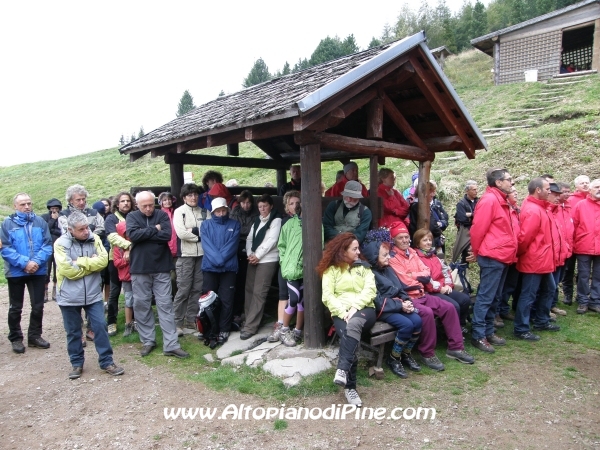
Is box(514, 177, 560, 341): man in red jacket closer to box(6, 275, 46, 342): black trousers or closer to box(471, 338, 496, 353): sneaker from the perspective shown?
box(471, 338, 496, 353): sneaker

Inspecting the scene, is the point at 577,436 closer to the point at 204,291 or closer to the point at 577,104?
the point at 204,291

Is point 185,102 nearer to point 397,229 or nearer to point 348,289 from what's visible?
point 397,229

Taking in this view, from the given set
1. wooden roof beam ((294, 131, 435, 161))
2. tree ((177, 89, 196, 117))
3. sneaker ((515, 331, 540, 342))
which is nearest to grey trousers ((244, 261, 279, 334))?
wooden roof beam ((294, 131, 435, 161))

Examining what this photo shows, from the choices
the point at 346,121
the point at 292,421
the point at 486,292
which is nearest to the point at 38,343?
the point at 292,421

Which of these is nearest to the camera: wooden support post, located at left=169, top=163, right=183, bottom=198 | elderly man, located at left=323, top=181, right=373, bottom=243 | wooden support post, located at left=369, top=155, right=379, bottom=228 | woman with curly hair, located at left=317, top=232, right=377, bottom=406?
woman with curly hair, located at left=317, top=232, right=377, bottom=406

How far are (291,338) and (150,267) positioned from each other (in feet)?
6.58

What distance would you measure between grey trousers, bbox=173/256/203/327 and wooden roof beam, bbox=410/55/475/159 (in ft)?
13.2

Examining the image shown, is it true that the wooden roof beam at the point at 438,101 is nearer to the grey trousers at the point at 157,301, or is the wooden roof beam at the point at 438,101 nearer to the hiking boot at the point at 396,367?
the hiking boot at the point at 396,367

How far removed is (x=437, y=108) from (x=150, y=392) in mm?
5293

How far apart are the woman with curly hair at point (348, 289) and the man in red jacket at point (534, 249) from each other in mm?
2353

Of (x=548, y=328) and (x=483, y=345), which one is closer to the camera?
(x=483, y=345)

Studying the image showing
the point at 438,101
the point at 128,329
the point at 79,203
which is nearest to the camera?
the point at 79,203

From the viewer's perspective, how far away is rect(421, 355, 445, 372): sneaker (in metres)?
4.91

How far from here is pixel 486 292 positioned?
17.9 feet
